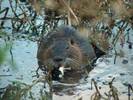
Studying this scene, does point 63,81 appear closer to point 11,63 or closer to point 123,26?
point 123,26

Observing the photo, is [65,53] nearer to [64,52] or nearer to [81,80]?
[64,52]

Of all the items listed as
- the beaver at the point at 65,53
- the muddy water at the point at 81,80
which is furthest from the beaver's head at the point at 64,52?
the muddy water at the point at 81,80

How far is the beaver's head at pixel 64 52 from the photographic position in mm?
4469

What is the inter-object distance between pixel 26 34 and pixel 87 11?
92cm

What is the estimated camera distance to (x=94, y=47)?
5.32 meters

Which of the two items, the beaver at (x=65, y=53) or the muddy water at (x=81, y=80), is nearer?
the muddy water at (x=81, y=80)

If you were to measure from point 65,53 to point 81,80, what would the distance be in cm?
45

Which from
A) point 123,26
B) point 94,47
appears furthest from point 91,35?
point 123,26

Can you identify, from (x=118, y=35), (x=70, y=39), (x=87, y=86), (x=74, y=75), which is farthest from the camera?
(x=118, y=35)

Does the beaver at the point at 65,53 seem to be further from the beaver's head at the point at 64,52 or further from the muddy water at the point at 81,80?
the muddy water at the point at 81,80

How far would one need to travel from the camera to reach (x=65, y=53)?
15.1 ft

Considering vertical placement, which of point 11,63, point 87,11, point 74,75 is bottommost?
point 74,75

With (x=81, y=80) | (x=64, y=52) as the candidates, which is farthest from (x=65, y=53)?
(x=81, y=80)

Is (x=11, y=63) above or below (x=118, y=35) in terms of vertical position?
above
